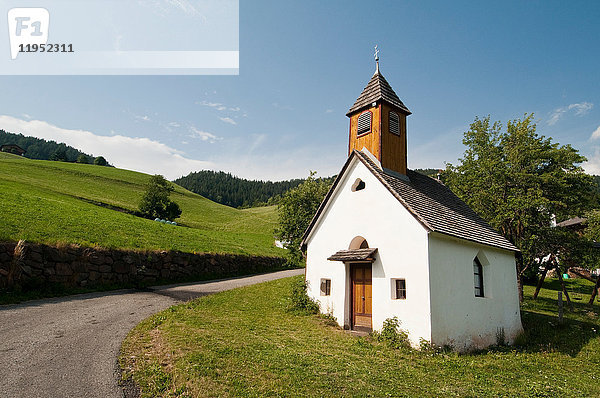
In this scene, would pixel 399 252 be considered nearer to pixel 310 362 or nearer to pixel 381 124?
pixel 310 362

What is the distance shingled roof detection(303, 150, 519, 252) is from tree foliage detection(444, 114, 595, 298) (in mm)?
6147

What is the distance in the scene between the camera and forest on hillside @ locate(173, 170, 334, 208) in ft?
Result: 453

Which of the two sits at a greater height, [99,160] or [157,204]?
[99,160]

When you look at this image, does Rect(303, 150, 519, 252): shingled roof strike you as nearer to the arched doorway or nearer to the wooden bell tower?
the wooden bell tower

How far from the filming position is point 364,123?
53.3 feet

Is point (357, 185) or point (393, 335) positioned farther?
point (357, 185)

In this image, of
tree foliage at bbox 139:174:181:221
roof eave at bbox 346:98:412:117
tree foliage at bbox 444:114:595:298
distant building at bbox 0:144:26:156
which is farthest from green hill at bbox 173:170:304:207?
roof eave at bbox 346:98:412:117

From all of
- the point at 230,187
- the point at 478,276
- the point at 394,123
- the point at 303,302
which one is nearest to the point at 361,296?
the point at 303,302

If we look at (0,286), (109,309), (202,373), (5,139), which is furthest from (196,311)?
(5,139)

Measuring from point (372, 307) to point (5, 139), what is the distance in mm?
194102

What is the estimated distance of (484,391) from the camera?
320 inches

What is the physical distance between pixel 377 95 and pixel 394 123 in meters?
1.64

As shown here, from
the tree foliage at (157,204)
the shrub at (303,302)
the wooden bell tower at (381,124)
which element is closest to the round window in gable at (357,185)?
the wooden bell tower at (381,124)

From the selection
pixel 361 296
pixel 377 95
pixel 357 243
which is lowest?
pixel 361 296
